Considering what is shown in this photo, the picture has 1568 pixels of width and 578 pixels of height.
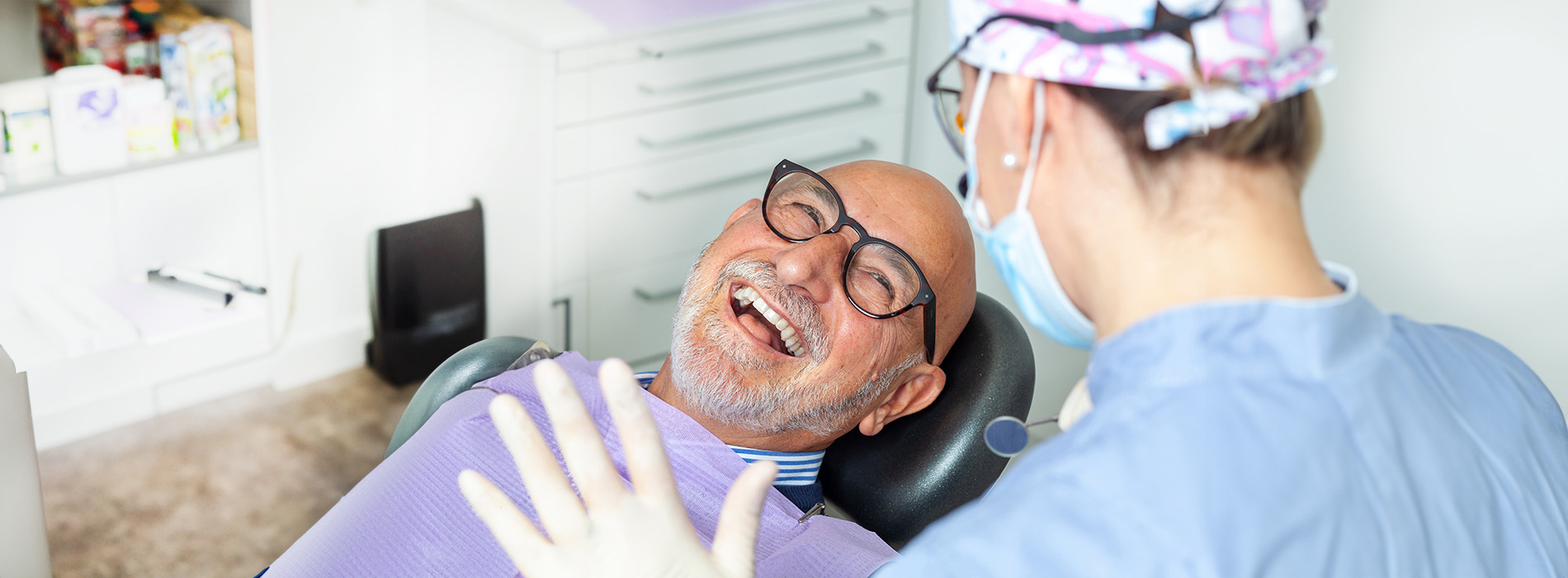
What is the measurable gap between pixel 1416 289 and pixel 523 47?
1.65 m

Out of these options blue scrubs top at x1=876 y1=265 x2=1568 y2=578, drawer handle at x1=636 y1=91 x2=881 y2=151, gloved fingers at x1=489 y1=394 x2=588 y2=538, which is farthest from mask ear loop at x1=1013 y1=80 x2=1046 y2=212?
drawer handle at x1=636 y1=91 x2=881 y2=151

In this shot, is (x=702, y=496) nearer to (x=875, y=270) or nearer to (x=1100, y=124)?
(x=875, y=270)

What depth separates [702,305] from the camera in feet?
4.97

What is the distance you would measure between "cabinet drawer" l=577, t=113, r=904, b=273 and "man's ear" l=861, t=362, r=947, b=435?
993 mm

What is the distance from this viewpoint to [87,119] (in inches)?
80.3

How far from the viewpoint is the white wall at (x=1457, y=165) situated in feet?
5.50

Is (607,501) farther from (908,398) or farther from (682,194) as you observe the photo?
(682,194)

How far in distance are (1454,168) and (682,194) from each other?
1.45 m

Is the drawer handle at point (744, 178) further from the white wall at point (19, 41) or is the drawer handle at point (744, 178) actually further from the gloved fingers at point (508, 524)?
the gloved fingers at point (508, 524)

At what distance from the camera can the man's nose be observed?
144cm

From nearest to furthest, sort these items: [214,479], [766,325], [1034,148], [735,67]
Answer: [1034,148], [766,325], [214,479], [735,67]

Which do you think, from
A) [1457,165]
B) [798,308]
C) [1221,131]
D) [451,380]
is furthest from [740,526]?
[1457,165]

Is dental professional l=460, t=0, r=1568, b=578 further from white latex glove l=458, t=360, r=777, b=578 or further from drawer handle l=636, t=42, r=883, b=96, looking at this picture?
drawer handle l=636, t=42, r=883, b=96

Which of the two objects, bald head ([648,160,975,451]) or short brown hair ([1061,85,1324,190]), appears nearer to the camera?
short brown hair ([1061,85,1324,190])
